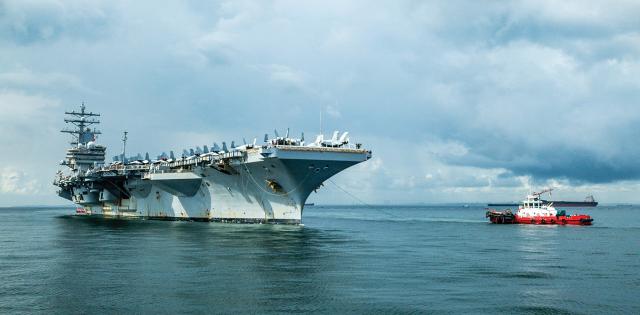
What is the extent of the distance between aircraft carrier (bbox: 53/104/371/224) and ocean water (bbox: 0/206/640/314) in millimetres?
6785

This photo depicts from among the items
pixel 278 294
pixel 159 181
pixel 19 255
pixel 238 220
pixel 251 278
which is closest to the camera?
pixel 278 294

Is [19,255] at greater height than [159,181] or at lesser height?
lesser

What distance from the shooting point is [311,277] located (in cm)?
2131

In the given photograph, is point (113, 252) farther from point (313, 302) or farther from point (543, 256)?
point (543, 256)

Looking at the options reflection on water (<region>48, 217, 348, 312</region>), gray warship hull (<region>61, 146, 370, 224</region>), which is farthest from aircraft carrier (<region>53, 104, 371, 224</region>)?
reflection on water (<region>48, 217, 348, 312</region>)

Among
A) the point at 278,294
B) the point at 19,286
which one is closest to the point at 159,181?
the point at 19,286

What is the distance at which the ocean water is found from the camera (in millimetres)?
16703

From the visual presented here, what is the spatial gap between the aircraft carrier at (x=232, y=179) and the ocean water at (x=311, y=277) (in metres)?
6.79

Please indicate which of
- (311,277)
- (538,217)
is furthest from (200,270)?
(538,217)

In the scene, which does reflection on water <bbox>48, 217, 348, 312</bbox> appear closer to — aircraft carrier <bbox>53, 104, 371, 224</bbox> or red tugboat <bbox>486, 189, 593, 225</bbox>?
aircraft carrier <bbox>53, 104, 371, 224</bbox>

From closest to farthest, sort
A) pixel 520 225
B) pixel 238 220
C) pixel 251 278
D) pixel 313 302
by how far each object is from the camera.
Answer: pixel 313 302
pixel 251 278
pixel 238 220
pixel 520 225

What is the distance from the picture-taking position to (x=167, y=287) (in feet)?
63.3

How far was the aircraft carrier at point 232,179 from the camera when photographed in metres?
41.1

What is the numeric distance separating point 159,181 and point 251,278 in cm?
3546
